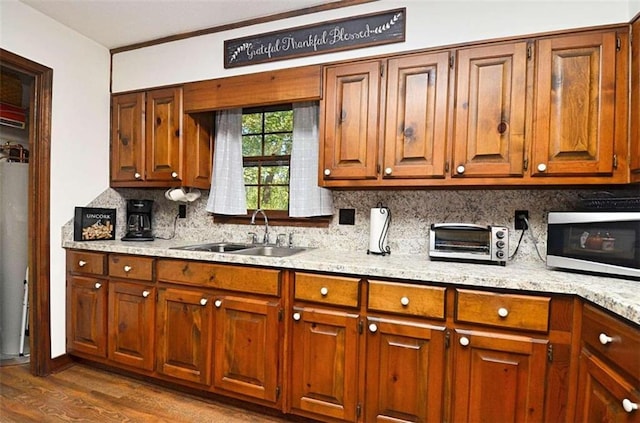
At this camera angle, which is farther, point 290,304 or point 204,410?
point 204,410

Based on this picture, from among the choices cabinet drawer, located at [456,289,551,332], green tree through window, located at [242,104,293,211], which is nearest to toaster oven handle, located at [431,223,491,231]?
cabinet drawer, located at [456,289,551,332]

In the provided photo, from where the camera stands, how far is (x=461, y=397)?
5.00 feet

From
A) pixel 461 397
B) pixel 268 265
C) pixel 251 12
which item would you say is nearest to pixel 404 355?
pixel 461 397

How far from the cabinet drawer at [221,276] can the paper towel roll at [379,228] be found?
641 millimetres

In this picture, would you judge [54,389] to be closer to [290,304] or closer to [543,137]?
[290,304]

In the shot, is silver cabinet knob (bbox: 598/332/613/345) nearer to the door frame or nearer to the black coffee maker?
the black coffee maker

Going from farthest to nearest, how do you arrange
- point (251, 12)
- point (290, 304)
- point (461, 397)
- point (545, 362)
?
1. point (251, 12)
2. point (290, 304)
3. point (461, 397)
4. point (545, 362)

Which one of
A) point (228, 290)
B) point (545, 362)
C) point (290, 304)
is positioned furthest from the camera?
point (228, 290)

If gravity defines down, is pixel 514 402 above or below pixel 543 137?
below

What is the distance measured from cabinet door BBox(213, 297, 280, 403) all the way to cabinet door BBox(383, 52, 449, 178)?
1086 mm

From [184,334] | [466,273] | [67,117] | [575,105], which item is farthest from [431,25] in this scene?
[67,117]

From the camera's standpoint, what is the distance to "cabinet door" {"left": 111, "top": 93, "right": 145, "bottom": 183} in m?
2.61

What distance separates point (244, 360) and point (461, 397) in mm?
1156

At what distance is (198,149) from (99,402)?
1788mm
